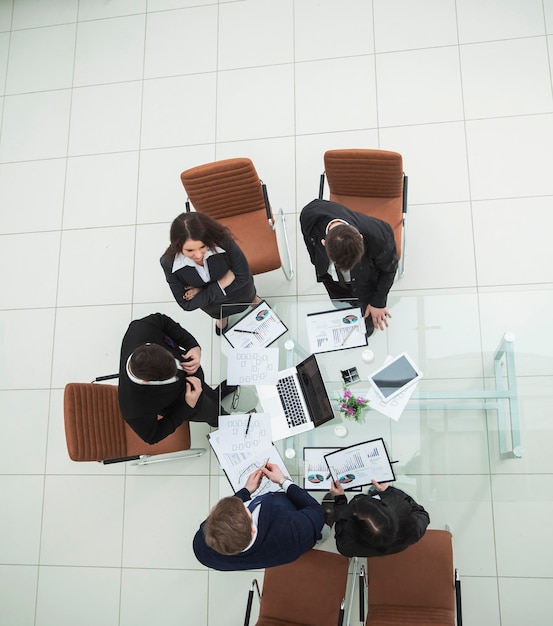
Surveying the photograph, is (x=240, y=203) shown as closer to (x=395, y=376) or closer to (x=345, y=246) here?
(x=345, y=246)

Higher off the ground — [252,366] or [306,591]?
[252,366]

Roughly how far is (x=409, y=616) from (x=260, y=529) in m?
0.99

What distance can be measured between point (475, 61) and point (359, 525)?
3.51m

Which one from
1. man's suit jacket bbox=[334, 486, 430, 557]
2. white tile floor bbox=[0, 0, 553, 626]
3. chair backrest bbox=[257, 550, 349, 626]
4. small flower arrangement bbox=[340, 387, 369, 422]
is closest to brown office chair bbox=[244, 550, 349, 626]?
chair backrest bbox=[257, 550, 349, 626]

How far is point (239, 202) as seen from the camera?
3.36 metres

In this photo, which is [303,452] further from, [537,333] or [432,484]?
[537,333]

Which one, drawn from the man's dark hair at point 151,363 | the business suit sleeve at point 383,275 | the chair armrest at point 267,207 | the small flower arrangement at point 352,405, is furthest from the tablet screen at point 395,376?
the chair armrest at point 267,207

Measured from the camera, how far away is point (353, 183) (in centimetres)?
325

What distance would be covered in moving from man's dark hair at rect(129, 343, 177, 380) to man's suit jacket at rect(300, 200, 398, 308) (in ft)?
3.61

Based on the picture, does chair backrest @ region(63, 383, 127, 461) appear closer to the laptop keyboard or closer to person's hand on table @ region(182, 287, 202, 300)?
person's hand on table @ region(182, 287, 202, 300)

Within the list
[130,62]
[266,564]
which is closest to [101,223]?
[130,62]

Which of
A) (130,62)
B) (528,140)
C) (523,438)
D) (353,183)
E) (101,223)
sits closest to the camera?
(523,438)

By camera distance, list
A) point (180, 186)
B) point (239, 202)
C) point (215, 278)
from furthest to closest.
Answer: point (180, 186), point (239, 202), point (215, 278)

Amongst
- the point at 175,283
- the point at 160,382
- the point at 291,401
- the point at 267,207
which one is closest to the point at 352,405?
the point at 291,401
